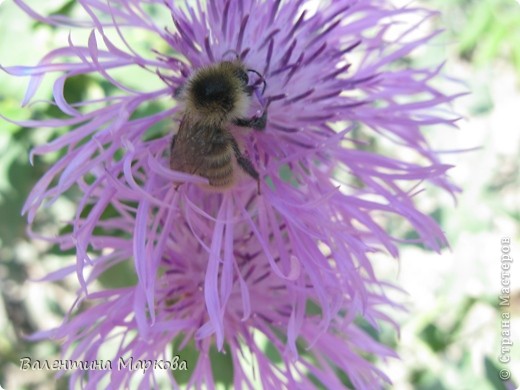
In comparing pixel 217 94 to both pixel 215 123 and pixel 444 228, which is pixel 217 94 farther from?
pixel 444 228

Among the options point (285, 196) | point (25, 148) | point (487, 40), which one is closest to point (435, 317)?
point (487, 40)

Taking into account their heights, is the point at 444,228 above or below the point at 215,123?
below

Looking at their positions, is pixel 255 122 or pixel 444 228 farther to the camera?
pixel 444 228

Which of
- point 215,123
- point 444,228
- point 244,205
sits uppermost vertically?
point 215,123

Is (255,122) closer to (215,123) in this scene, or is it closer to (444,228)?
(215,123)

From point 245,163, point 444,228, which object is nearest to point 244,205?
point 245,163

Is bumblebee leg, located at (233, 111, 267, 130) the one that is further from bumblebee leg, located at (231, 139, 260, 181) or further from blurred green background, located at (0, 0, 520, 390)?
blurred green background, located at (0, 0, 520, 390)

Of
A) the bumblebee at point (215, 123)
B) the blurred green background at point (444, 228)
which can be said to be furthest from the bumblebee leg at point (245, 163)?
the blurred green background at point (444, 228)
